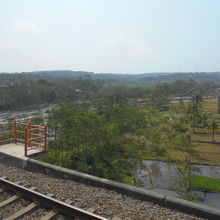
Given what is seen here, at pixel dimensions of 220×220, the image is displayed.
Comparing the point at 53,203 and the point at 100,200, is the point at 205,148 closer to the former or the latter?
the point at 100,200

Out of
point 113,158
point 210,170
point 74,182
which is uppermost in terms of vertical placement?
point 74,182

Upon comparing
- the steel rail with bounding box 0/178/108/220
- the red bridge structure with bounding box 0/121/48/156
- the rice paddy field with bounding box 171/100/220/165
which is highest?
the red bridge structure with bounding box 0/121/48/156

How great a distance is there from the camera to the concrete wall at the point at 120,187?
4770mm

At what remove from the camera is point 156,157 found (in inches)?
736

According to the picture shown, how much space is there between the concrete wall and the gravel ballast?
4.5 inches

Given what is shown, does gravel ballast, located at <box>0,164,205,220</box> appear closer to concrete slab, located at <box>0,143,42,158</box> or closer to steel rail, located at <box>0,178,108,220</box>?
steel rail, located at <box>0,178,108,220</box>

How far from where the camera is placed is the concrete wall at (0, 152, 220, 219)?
4.77 metres

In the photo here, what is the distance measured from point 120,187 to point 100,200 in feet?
2.13

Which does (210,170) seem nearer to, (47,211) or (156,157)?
(156,157)

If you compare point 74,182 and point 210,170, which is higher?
point 74,182

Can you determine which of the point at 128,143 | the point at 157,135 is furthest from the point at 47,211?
the point at 157,135

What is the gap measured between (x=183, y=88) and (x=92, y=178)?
268 feet

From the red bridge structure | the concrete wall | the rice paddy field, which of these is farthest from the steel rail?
the rice paddy field

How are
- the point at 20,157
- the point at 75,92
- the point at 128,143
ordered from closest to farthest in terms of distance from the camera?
the point at 20,157
the point at 128,143
the point at 75,92
